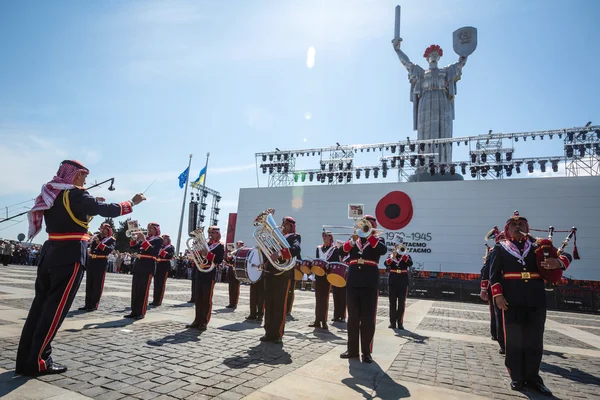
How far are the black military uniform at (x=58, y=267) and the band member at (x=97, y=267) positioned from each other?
5.10 metres

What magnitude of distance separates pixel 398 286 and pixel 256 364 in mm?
5937

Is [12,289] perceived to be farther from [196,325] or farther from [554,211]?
[554,211]

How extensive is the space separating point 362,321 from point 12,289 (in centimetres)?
1220

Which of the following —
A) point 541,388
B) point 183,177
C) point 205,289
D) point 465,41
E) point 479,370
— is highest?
point 465,41

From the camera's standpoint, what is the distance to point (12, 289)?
11773 mm

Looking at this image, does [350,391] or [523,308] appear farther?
[523,308]

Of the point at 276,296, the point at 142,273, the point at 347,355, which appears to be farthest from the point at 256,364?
the point at 142,273

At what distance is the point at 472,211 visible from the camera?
30266 mm

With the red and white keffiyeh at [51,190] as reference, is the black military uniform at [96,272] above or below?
below

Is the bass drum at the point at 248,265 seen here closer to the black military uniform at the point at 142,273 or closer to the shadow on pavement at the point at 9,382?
the black military uniform at the point at 142,273

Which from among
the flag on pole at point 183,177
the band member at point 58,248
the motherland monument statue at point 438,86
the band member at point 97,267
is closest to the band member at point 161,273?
the band member at point 97,267

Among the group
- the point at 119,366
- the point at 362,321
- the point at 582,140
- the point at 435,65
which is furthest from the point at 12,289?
the point at 435,65

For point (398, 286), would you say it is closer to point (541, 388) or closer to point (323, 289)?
point (323, 289)

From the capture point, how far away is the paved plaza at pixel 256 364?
12.6 ft
